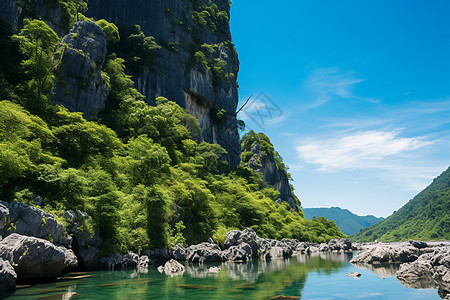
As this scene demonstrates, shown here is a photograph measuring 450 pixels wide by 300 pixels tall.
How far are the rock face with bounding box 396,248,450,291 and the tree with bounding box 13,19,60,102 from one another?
26.0m

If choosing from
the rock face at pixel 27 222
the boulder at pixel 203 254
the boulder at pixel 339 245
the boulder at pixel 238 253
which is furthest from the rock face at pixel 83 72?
the boulder at pixel 339 245

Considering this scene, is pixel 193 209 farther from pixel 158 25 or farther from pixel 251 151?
pixel 251 151

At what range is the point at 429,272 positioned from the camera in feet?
43.2

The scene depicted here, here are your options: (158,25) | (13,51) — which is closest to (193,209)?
(13,51)

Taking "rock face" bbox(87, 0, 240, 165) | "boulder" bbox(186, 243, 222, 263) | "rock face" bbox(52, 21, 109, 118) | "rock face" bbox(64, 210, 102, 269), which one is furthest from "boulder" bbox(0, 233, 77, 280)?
"rock face" bbox(87, 0, 240, 165)

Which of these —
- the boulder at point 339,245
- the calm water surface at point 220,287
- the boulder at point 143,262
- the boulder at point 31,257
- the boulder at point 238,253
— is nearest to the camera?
the calm water surface at point 220,287

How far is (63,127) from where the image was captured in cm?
2144

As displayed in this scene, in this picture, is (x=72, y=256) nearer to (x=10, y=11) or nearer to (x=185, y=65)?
(x=10, y=11)

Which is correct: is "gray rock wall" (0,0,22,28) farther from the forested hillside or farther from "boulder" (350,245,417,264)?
"boulder" (350,245,417,264)

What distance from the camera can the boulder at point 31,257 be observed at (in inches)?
416

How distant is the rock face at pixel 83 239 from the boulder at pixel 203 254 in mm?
6820

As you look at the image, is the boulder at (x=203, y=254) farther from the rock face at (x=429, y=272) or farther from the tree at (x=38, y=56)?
the tree at (x=38, y=56)

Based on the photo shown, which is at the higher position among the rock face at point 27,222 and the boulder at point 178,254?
the rock face at point 27,222

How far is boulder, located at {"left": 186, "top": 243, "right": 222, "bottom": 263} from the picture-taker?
21891 mm
